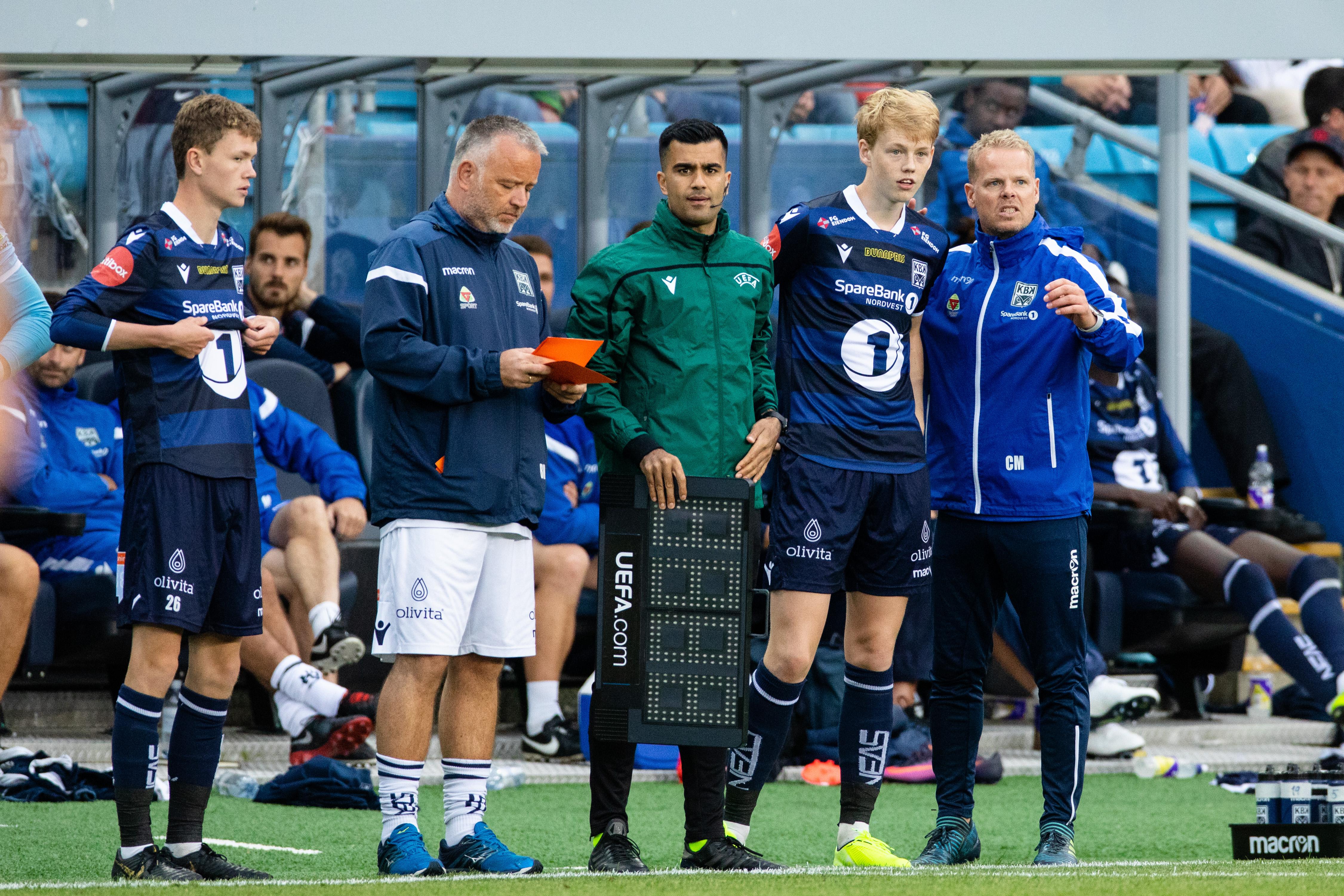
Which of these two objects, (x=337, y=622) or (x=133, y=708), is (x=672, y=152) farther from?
(x=337, y=622)

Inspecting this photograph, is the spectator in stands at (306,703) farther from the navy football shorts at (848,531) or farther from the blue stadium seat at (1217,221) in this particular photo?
the blue stadium seat at (1217,221)

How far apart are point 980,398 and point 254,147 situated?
1.92m

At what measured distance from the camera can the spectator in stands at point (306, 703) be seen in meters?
5.91

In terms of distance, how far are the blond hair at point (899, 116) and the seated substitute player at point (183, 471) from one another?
1.51 metres

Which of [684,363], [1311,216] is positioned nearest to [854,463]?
[684,363]

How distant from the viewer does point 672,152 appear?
4.15 meters

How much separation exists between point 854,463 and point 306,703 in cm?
253

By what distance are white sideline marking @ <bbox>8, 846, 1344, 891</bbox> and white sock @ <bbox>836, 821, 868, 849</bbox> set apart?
0.68 feet

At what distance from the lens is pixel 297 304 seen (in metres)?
7.39

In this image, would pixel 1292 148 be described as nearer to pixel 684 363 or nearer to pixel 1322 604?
pixel 1322 604

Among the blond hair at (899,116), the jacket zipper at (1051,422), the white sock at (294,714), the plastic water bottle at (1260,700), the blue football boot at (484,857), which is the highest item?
the blond hair at (899,116)

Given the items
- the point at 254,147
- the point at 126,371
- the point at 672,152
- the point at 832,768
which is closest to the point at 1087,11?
the point at 832,768

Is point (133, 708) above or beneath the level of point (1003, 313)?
beneath

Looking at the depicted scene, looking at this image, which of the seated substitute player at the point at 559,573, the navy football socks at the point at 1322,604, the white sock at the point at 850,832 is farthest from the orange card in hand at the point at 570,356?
the navy football socks at the point at 1322,604
